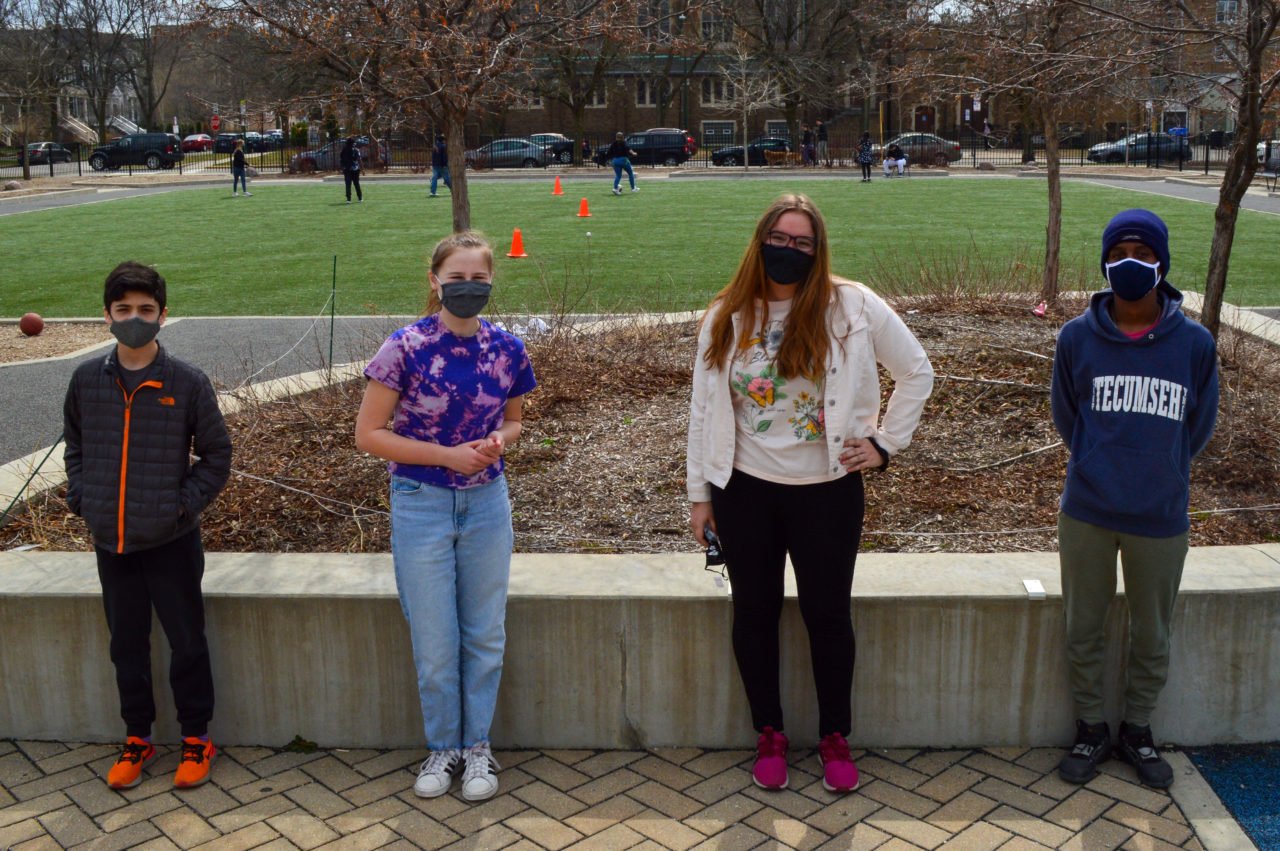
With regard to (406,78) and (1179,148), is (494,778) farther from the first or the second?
(1179,148)

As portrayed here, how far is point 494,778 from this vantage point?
12.4 feet

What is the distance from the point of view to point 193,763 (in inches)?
152

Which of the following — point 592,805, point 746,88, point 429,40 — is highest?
point 746,88

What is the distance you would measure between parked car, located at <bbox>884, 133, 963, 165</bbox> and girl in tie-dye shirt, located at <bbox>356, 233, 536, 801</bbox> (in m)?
48.4

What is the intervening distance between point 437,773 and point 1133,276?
2417 millimetres

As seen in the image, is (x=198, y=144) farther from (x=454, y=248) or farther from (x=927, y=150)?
(x=454, y=248)

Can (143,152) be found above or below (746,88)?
below

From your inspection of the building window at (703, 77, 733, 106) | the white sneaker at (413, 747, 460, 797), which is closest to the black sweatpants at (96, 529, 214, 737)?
the white sneaker at (413, 747, 460, 797)

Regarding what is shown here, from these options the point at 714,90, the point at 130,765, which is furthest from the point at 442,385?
the point at 714,90

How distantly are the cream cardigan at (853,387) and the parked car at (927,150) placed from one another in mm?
48184

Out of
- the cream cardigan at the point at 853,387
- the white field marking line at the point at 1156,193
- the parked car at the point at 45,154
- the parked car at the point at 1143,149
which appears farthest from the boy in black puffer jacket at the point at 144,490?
the parked car at the point at 45,154

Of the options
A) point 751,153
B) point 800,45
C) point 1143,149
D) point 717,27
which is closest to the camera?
point 717,27

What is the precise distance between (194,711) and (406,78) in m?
4.45

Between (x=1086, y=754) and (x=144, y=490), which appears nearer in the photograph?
(x=144, y=490)
